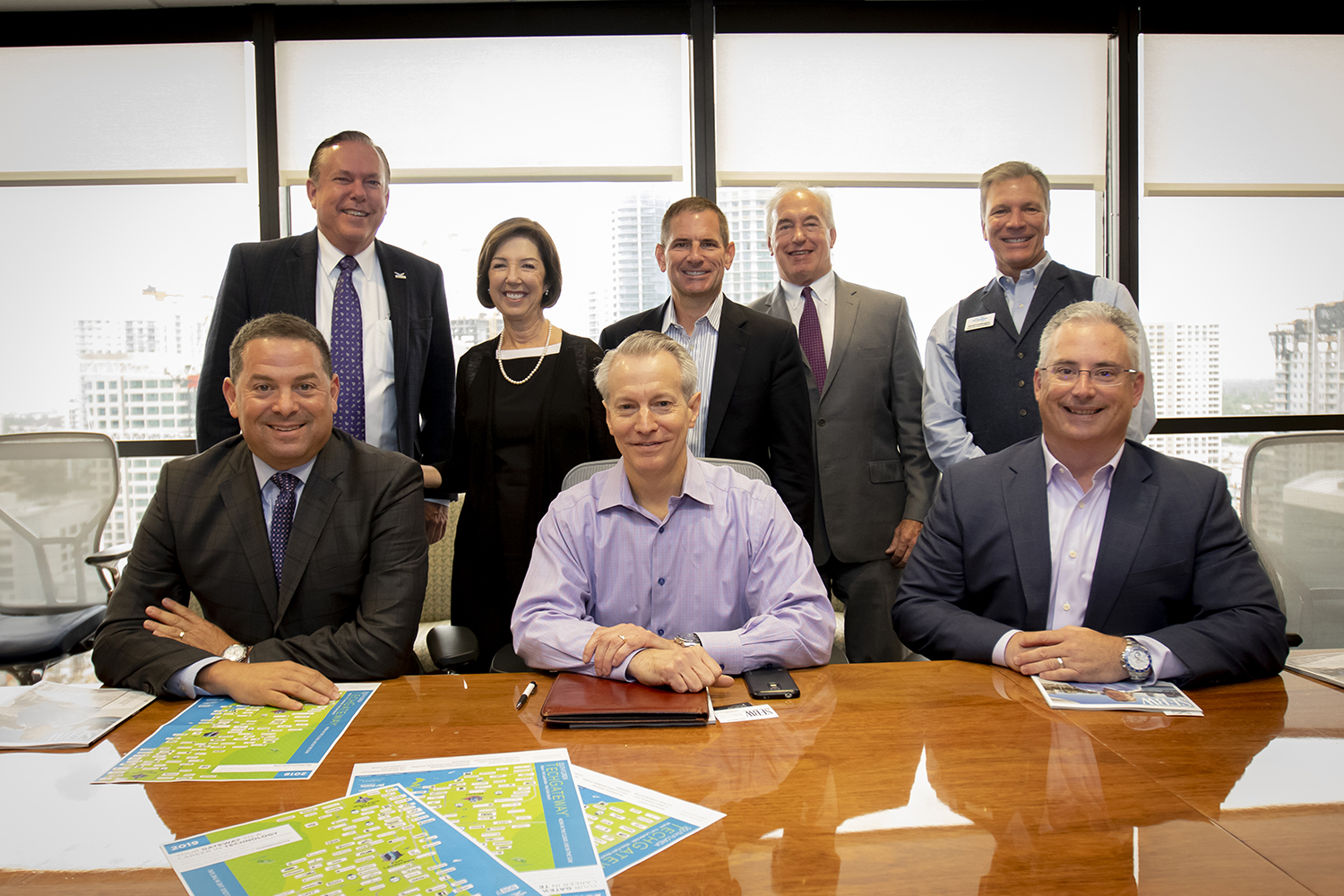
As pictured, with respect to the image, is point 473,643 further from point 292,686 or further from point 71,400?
point 71,400

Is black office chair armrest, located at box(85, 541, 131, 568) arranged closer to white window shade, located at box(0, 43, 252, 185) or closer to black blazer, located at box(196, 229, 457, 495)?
black blazer, located at box(196, 229, 457, 495)

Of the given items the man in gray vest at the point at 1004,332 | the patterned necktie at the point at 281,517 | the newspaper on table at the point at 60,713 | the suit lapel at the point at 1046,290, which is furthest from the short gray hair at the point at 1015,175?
the newspaper on table at the point at 60,713

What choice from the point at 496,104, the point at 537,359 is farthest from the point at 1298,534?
the point at 496,104

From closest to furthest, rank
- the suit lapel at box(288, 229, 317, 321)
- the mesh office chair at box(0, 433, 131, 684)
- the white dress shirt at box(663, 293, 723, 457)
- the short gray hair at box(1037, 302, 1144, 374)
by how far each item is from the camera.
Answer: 1. the short gray hair at box(1037, 302, 1144, 374)
2. the suit lapel at box(288, 229, 317, 321)
3. the white dress shirt at box(663, 293, 723, 457)
4. the mesh office chair at box(0, 433, 131, 684)

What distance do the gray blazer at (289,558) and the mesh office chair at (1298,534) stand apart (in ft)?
9.12

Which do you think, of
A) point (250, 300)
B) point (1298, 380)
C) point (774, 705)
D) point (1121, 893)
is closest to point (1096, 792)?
point (1121, 893)

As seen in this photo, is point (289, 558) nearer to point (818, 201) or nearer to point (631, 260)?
point (818, 201)

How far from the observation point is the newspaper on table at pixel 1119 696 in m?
1.51

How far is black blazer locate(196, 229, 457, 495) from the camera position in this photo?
2.53 m

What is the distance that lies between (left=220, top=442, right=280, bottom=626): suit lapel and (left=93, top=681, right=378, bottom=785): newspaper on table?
34 centimetres

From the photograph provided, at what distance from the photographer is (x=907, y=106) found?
4.49 meters

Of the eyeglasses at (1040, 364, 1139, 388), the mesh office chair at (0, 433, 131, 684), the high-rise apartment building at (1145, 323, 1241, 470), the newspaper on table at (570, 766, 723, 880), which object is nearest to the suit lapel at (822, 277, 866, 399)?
the eyeglasses at (1040, 364, 1139, 388)

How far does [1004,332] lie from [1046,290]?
21 centimetres

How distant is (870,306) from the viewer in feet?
10.1
